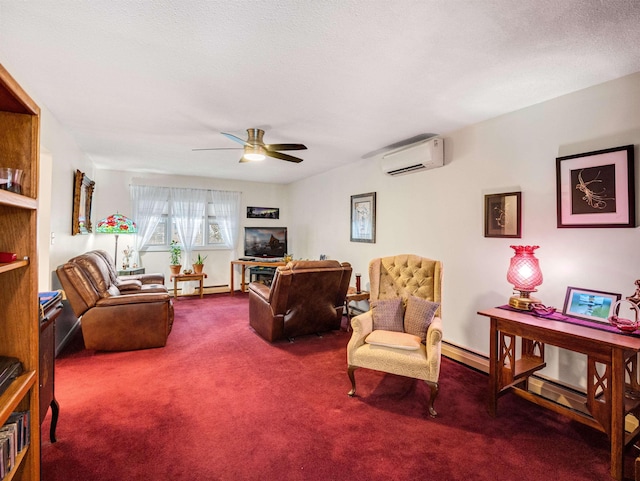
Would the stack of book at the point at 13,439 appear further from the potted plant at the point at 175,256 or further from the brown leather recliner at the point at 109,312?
the potted plant at the point at 175,256

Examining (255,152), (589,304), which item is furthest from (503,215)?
(255,152)

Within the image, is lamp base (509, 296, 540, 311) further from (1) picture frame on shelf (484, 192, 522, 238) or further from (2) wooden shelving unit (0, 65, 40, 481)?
(2) wooden shelving unit (0, 65, 40, 481)

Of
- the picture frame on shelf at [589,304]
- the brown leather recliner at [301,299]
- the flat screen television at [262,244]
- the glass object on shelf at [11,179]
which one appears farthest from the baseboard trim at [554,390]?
the flat screen television at [262,244]

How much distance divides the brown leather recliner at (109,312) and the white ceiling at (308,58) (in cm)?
162

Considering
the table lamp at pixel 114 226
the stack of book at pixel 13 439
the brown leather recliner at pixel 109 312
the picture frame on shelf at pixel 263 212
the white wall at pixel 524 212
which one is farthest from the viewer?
the picture frame on shelf at pixel 263 212

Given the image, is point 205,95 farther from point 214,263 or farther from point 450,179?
point 214,263

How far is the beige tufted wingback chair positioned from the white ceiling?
148cm

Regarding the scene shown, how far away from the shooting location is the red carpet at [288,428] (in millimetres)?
1754

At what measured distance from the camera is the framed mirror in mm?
3918

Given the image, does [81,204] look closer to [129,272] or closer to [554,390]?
[129,272]

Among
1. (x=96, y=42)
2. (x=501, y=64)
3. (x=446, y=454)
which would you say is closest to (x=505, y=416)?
(x=446, y=454)

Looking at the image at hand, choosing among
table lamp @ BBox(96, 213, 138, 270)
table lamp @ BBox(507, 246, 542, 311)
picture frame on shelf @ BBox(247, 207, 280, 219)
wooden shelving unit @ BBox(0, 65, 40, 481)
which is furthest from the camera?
picture frame on shelf @ BBox(247, 207, 280, 219)

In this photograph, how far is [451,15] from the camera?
1598 millimetres

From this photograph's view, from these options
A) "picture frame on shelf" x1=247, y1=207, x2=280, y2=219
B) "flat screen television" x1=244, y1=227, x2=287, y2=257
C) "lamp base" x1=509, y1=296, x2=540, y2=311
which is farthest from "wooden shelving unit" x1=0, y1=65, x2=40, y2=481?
"picture frame on shelf" x1=247, y1=207, x2=280, y2=219
